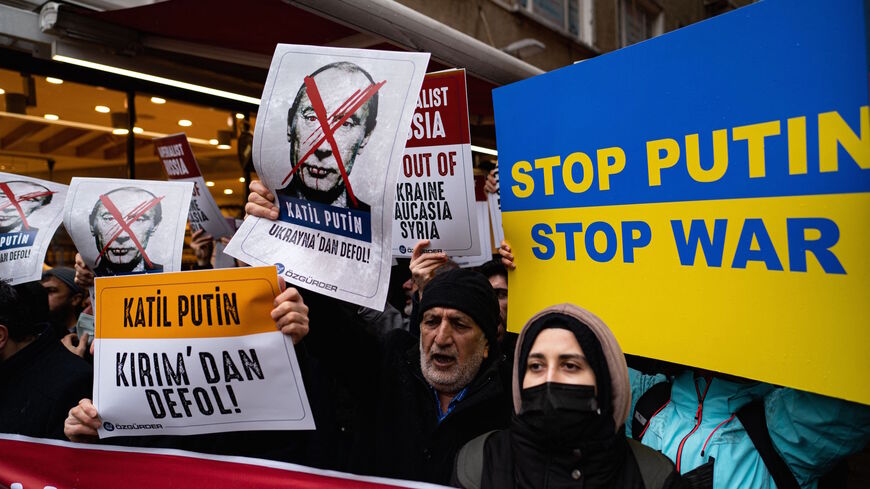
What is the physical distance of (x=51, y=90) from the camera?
571 centimetres

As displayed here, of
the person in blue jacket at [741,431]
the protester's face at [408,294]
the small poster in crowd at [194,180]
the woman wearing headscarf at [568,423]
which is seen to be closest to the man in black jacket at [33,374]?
the small poster in crowd at [194,180]

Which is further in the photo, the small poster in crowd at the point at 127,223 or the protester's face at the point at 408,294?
the protester's face at the point at 408,294

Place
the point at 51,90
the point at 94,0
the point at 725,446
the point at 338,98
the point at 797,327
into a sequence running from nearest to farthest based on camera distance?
the point at 797,327, the point at 725,446, the point at 338,98, the point at 94,0, the point at 51,90

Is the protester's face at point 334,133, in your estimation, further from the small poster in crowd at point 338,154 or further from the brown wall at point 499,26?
the brown wall at point 499,26

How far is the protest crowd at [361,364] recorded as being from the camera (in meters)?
1.74


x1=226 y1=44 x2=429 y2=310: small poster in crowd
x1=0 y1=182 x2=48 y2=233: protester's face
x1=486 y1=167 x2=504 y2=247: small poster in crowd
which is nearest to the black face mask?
x1=226 y1=44 x2=429 y2=310: small poster in crowd

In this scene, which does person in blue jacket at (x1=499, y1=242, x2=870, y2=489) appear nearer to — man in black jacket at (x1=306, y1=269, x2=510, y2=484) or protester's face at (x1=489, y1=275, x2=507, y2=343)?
man in black jacket at (x1=306, y1=269, x2=510, y2=484)

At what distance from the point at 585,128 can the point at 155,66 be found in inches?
164

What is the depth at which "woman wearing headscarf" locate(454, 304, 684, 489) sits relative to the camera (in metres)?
1.67

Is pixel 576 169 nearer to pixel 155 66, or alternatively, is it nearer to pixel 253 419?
pixel 253 419

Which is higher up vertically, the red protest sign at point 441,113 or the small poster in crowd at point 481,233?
the red protest sign at point 441,113

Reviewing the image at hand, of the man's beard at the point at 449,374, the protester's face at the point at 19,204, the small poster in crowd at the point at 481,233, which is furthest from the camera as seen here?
the small poster in crowd at the point at 481,233

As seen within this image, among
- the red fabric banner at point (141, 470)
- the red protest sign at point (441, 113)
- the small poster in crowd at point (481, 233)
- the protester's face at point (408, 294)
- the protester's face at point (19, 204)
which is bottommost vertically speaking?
the red fabric banner at point (141, 470)

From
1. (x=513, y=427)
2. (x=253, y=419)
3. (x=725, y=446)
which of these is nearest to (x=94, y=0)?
(x=253, y=419)
